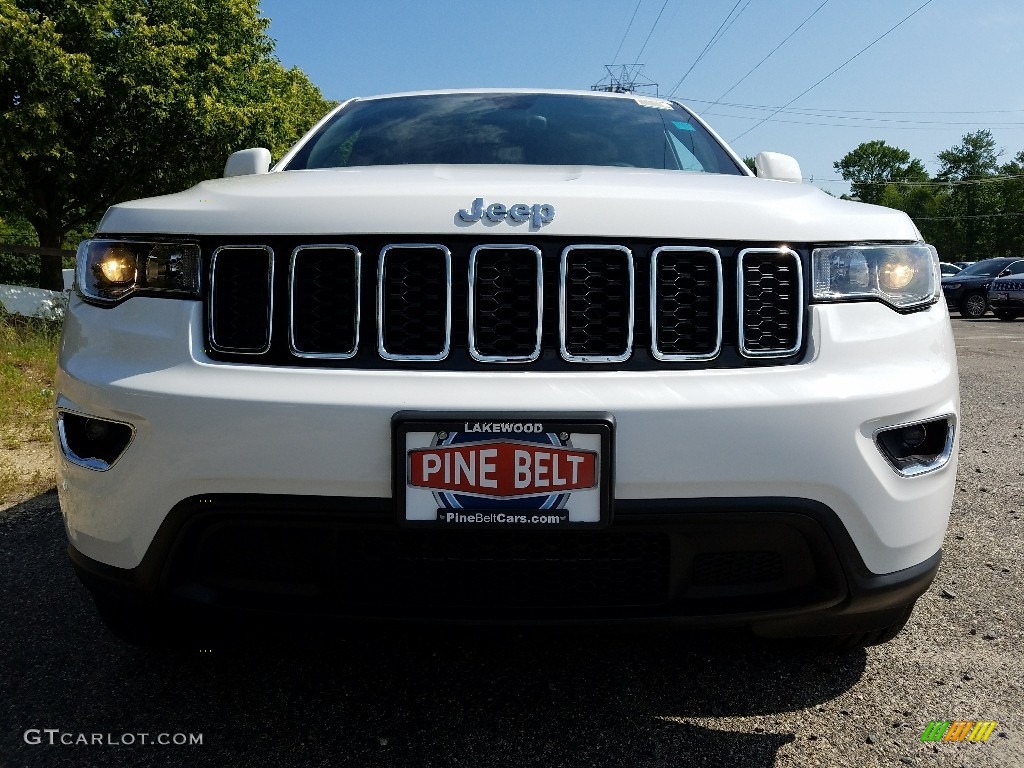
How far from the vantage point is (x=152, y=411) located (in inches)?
63.9

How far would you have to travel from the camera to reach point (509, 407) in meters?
1.56

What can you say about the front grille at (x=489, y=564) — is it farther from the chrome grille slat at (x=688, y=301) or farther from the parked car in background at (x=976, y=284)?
the parked car in background at (x=976, y=284)

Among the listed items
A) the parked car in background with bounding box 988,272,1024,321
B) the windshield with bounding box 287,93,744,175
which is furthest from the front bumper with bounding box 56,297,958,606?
the parked car in background with bounding box 988,272,1024,321

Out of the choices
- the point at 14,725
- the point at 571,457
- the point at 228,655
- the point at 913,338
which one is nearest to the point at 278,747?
the point at 228,655

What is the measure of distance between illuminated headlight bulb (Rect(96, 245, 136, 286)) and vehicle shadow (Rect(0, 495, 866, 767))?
2.95ft

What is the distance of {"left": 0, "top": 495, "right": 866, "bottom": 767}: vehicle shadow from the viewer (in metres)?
1.79

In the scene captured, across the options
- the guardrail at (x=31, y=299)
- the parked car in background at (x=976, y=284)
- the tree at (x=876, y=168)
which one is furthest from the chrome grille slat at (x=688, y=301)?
the tree at (x=876, y=168)

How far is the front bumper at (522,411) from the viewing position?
1564 mm

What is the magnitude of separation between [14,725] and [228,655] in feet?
1.68

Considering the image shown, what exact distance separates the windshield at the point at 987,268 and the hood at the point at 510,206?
23.0 m

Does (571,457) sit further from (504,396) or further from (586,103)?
(586,103)

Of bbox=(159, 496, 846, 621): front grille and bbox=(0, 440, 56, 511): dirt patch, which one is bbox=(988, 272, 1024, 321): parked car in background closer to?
bbox=(0, 440, 56, 511): dirt patch

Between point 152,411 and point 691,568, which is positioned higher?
point 152,411

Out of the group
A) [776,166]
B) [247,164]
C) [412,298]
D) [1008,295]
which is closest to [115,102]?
[247,164]
